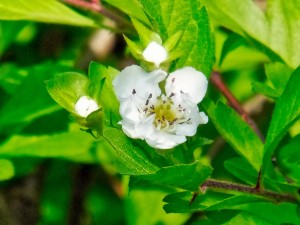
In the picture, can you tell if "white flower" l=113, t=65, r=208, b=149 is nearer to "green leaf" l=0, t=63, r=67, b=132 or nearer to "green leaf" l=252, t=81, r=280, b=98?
"green leaf" l=252, t=81, r=280, b=98


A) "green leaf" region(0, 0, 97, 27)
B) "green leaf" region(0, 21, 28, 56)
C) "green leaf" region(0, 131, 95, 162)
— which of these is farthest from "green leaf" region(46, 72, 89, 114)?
"green leaf" region(0, 21, 28, 56)

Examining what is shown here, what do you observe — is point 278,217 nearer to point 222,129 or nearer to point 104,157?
point 222,129

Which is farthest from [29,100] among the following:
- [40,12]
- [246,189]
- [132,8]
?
[246,189]

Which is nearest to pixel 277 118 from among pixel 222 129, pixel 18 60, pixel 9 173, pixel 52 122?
pixel 222 129

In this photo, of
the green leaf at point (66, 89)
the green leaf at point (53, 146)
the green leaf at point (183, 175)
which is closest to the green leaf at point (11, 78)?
the green leaf at point (53, 146)

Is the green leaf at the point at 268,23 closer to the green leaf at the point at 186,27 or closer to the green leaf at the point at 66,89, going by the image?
the green leaf at the point at 186,27

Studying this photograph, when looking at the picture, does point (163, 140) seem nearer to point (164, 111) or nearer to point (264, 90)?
point (164, 111)
